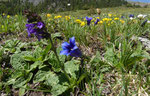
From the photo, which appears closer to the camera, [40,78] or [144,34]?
[40,78]

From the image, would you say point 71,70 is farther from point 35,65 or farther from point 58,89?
point 35,65

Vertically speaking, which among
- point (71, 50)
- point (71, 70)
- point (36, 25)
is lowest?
point (71, 70)

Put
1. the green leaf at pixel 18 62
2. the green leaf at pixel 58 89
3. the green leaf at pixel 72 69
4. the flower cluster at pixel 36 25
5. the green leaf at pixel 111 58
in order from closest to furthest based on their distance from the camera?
the flower cluster at pixel 36 25 → the green leaf at pixel 58 89 → the green leaf at pixel 72 69 → the green leaf at pixel 111 58 → the green leaf at pixel 18 62

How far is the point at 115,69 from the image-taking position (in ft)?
6.97

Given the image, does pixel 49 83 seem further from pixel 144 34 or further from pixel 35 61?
pixel 144 34

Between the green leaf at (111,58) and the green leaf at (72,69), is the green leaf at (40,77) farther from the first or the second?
the green leaf at (111,58)

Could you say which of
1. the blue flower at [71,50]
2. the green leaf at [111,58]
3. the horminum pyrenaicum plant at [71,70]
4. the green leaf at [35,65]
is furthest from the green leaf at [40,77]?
the green leaf at [111,58]

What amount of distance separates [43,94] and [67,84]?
0.42m

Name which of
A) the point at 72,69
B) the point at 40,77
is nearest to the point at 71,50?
the point at 72,69

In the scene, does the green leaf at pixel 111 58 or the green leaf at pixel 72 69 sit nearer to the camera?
the green leaf at pixel 72 69

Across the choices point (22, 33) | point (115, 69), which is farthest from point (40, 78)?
point (22, 33)

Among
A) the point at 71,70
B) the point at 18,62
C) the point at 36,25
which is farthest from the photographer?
the point at 18,62

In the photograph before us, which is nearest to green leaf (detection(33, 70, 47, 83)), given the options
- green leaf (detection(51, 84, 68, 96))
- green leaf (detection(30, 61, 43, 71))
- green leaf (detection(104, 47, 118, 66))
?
green leaf (detection(30, 61, 43, 71))

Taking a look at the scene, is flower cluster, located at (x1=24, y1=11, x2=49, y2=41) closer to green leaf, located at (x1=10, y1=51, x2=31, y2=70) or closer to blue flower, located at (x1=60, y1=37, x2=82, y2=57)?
blue flower, located at (x1=60, y1=37, x2=82, y2=57)
